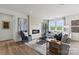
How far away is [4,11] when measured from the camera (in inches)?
111

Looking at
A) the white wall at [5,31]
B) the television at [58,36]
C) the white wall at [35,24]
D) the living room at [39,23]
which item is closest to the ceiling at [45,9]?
the living room at [39,23]

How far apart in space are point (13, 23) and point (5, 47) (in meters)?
0.66

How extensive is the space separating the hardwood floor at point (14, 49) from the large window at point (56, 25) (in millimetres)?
792

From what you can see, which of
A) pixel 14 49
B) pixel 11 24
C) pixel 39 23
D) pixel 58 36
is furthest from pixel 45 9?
pixel 14 49

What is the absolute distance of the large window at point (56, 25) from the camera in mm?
2932

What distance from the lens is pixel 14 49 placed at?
9.52ft

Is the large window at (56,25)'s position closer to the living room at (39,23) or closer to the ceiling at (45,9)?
the living room at (39,23)

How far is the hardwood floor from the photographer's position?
2.85m

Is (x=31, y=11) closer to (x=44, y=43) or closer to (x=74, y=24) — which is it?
(x=44, y=43)

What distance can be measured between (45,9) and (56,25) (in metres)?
0.53

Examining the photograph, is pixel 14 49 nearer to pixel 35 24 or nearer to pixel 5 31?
pixel 5 31

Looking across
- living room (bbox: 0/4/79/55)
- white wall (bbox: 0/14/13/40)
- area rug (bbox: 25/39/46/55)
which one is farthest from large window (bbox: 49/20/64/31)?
white wall (bbox: 0/14/13/40)

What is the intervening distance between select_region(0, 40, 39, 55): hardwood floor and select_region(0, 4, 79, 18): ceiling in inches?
34.2
